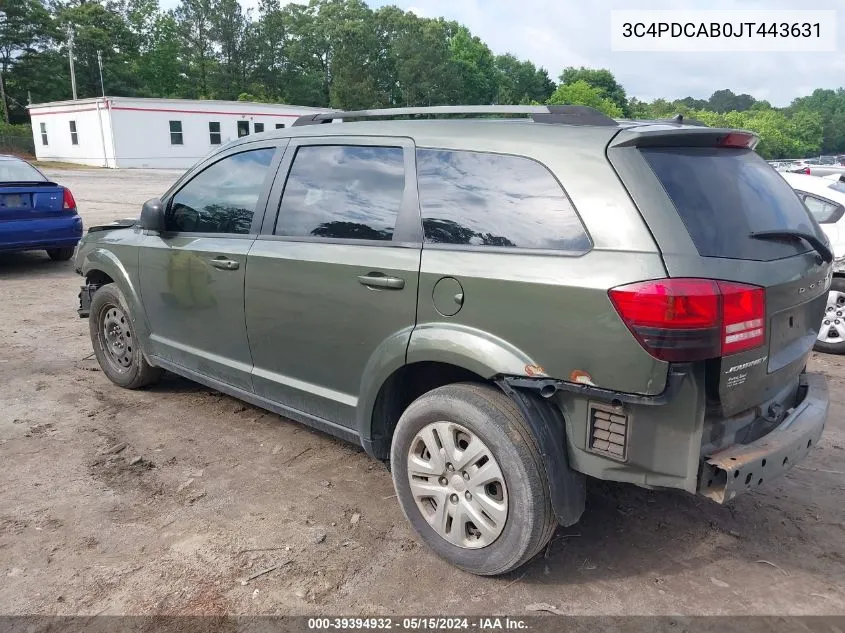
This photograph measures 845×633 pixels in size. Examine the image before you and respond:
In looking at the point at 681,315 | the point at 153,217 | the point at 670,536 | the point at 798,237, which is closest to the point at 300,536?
the point at 670,536

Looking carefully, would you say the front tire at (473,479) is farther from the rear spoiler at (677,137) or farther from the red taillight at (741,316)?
the rear spoiler at (677,137)

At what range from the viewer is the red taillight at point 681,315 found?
7.54 feet

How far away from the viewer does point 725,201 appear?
2.62 m

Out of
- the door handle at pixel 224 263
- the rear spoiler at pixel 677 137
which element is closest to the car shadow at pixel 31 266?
the door handle at pixel 224 263

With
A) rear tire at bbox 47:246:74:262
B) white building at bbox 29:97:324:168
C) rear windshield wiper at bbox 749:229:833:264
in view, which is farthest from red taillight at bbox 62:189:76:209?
white building at bbox 29:97:324:168

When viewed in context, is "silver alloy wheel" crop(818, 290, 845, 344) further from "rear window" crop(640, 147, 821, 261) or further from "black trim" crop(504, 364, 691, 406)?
"black trim" crop(504, 364, 691, 406)

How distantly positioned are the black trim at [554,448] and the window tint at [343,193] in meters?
1.02

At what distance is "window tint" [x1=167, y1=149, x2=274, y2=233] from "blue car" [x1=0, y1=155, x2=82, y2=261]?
5.78m

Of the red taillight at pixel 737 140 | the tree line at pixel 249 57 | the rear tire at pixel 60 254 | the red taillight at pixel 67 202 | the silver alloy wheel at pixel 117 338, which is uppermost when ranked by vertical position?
→ the tree line at pixel 249 57

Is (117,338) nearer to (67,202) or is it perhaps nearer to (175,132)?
(67,202)

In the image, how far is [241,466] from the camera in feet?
12.7

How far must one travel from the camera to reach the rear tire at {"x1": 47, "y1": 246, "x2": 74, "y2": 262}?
33.5 feet

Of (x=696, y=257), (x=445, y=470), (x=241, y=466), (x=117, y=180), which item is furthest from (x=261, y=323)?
(x=117, y=180)

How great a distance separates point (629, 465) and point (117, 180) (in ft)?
95.2
